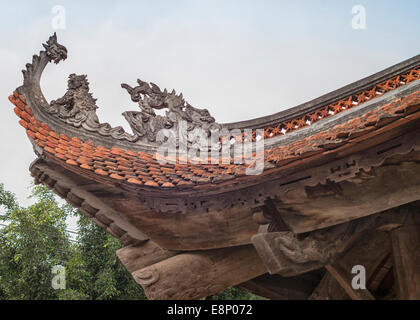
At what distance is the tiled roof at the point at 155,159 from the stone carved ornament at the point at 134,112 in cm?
23

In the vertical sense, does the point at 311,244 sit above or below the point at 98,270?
below

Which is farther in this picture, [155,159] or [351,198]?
[155,159]

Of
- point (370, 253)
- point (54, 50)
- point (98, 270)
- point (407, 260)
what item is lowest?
point (407, 260)

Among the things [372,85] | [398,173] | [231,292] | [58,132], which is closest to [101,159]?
[58,132]

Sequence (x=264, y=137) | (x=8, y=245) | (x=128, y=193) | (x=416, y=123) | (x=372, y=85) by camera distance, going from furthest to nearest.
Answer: (x=8, y=245) → (x=264, y=137) → (x=372, y=85) → (x=128, y=193) → (x=416, y=123)

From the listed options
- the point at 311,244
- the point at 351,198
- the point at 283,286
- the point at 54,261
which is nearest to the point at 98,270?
the point at 54,261

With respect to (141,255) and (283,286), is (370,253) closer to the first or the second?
(283,286)

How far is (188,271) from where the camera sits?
13.0 feet

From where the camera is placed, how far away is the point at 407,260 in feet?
11.7

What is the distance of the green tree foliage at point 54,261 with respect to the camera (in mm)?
11969

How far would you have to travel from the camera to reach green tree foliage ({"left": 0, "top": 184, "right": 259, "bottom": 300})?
39.3 feet

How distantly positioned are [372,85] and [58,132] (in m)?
3.15

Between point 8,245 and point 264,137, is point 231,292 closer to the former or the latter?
point 8,245

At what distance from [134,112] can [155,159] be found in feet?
2.33
